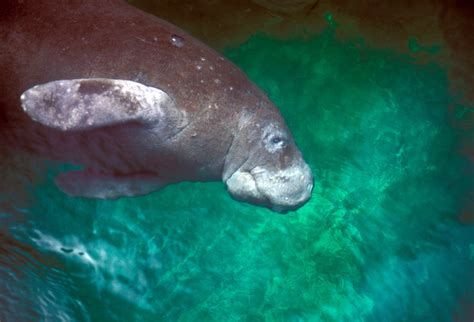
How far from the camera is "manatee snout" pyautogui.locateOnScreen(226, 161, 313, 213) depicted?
12.1 feet

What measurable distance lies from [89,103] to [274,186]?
1.68 meters

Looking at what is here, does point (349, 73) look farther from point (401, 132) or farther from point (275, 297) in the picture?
point (275, 297)

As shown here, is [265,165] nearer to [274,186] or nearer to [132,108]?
[274,186]

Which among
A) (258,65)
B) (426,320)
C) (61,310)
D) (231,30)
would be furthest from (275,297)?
(231,30)

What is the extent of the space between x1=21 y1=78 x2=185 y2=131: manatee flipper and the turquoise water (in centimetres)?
182

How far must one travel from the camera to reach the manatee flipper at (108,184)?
3678mm

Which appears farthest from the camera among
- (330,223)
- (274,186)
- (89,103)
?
(330,223)

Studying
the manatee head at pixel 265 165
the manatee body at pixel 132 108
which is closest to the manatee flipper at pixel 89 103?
the manatee body at pixel 132 108

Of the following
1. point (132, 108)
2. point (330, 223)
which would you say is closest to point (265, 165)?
point (132, 108)

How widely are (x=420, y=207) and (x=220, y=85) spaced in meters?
3.68

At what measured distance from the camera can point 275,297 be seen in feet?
17.7

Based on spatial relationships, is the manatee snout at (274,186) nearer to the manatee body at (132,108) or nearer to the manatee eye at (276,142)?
the manatee body at (132,108)

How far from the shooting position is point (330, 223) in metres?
5.77

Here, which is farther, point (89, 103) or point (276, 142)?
point (276, 142)
